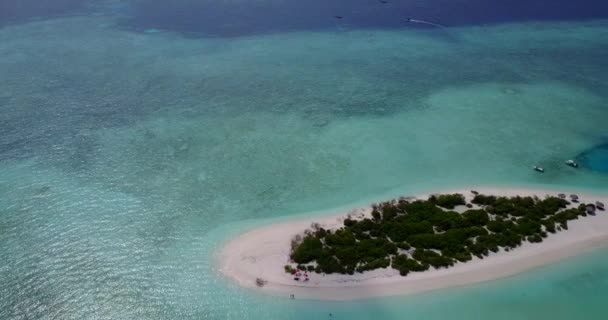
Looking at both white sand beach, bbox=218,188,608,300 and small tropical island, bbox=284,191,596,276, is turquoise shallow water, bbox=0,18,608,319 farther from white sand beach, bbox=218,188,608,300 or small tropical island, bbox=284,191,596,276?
small tropical island, bbox=284,191,596,276

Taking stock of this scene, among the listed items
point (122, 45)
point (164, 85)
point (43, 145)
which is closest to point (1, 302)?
point (43, 145)

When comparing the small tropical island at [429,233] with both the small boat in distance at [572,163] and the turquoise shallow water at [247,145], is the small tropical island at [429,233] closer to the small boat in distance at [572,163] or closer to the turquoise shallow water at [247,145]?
the turquoise shallow water at [247,145]

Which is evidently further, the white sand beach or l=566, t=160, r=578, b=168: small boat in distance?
l=566, t=160, r=578, b=168: small boat in distance

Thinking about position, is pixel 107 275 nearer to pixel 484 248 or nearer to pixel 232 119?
pixel 232 119

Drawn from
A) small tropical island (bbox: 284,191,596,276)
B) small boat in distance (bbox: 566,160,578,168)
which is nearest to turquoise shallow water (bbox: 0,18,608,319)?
small boat in distance (bbox: 566,160,578,168)

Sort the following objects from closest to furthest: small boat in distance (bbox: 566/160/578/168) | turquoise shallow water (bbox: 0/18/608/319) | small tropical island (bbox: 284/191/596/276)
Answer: turquoise shallow water (bbox: 0/18/608/319)
small tropical island (bbox: 284/191/596/276)
small boat in distance (bbox: 566/160/578/168)

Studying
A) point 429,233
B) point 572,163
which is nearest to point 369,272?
point 429,233
